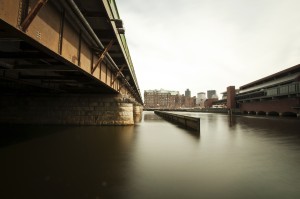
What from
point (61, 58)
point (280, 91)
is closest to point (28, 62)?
point (61, 58)

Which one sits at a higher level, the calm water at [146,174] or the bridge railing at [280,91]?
the bridge railing at [280,91]

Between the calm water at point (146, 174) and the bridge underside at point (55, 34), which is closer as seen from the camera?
the calm water at point (146, 174)

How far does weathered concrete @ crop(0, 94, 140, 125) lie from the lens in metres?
21.3

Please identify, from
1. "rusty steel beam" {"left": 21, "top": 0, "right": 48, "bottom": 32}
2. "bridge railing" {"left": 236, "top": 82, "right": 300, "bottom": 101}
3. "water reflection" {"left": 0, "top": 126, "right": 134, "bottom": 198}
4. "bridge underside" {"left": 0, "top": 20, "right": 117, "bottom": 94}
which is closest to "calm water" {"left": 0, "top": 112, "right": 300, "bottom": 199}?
"water reflection" {"left": 0, "top": 126, "right": 134, "bottom": 198}

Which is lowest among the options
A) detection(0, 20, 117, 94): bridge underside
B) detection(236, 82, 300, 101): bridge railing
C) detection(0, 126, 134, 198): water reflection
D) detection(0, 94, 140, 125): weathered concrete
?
detection(0, 126, 134, 198): water reflection

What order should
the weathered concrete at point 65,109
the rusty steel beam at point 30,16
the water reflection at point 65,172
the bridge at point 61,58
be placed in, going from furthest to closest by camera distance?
1. the weathered concrete at point 65,109
2. the bridge at point 61,58
3. the rusty steel beam at point 30,16
4. the water reflection at point 65,172

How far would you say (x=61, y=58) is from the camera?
822 cm

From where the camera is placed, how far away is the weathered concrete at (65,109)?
69.9ft

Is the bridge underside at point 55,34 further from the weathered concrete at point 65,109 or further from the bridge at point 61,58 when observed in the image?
the weathered concrete at point 65,109

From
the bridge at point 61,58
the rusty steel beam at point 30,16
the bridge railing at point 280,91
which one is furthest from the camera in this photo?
the bridge railing at point 280,91

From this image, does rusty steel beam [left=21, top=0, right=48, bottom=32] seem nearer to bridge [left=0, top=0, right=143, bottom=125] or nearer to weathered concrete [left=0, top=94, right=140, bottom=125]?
bridge [left=0, top=0, right=143, bottom=125]

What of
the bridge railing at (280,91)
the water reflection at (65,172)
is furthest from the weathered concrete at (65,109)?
the bridge railing at (280,91)

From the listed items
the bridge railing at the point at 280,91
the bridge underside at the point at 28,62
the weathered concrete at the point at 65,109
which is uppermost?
the bridge railing at the point at 280,91

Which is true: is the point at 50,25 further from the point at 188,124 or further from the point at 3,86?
the point at 188,124
